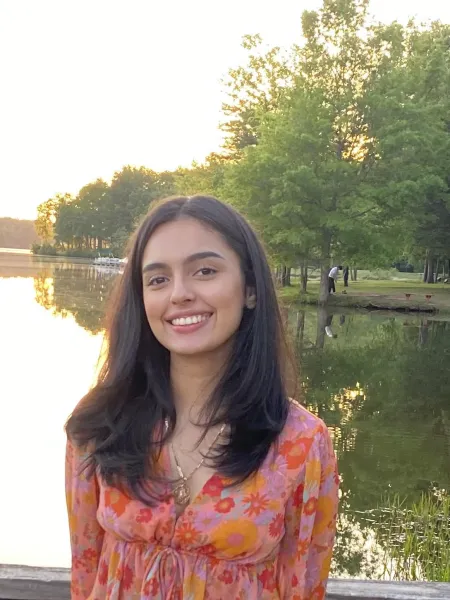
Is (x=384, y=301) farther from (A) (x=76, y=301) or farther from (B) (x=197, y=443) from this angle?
(B) (x=197, y=443)

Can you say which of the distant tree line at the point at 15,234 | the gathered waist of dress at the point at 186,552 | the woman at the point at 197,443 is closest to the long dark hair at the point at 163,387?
the woman at the point at 197,443

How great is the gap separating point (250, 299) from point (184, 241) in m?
0.24

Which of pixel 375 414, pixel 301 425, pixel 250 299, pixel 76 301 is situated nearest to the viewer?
pixel 301 425

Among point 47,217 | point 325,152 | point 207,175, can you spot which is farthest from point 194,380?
point 47,217

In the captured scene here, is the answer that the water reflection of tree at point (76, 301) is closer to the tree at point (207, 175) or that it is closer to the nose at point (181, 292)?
the tree at point (207, 175)

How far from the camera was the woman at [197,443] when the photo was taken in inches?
59.6

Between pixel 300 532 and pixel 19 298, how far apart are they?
20.5m

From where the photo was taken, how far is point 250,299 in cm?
175

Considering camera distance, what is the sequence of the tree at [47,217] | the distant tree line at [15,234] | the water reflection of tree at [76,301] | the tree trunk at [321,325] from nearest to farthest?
the tree trunk at [321,325]
the water reflection of tree at [76,301]
the tree at [47,217]
the distant tree line at [15,234]

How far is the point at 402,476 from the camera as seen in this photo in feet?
22.0

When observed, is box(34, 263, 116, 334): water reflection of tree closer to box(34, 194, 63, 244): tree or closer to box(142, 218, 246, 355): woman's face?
box(142, 218, 246, 355): woman's face

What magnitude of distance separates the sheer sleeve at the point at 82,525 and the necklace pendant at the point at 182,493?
244mm

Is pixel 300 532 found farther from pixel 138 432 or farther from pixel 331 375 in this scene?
pixel 331 375

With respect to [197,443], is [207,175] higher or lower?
higher
